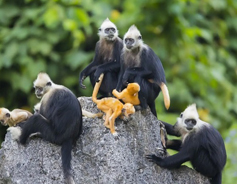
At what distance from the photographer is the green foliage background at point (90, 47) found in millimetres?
13898

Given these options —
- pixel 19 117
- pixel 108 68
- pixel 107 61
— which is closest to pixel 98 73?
pixel 108 68

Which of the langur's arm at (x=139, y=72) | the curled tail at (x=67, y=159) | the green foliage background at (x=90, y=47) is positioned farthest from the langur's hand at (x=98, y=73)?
the green foliage background at (x=90, y=47)

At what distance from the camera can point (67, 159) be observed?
306 inches

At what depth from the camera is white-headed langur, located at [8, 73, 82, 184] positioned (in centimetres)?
793

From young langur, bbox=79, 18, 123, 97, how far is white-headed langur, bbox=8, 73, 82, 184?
1.06m

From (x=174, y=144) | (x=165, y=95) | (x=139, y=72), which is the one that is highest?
(x=139, y=72)

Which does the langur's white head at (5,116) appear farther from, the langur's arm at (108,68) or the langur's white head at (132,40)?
the langur's white head at (132,40)

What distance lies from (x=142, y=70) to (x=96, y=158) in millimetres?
1432

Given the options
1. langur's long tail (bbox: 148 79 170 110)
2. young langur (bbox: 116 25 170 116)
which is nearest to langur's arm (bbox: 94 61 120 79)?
young langur (bbox: 116 25 170 116)

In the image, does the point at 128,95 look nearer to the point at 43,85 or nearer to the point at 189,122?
the point at 189,122

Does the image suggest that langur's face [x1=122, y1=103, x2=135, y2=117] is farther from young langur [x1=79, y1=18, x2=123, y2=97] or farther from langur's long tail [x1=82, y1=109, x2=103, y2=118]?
young langur [x1=79, y1=18, x2=123, y2=97]

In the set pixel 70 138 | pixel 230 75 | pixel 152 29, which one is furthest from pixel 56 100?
pixel 230 75

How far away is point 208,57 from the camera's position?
16688mm

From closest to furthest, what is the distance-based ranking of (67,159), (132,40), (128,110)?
(67,159), (128,110), (132,40)
